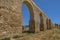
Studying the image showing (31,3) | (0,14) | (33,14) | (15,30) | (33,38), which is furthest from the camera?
(33,14)

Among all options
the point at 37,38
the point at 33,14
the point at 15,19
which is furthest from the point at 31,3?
the point at 37,38

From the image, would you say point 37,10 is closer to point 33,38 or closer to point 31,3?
point 31,3

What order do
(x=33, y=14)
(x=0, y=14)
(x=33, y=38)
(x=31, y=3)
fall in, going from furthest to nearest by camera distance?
(x=33, y=14)
(x=31, y=3)
(x=0, y=14)
(x=33, y=38)

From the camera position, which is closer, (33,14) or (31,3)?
(31,3)

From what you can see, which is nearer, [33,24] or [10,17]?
[10,17]

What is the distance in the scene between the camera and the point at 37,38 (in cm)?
868

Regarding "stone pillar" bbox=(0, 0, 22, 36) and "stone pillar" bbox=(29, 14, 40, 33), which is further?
"stone pillar" bbox=(29, 14, 40, 33)

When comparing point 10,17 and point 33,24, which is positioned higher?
point 10,17

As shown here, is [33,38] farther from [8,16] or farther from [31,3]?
[31,3]

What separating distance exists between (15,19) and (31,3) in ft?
13.3

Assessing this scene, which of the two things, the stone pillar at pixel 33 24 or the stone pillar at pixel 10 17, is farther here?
the stone pillar at pixel 33 24

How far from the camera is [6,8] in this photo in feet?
34.9

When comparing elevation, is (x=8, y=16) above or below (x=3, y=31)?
above

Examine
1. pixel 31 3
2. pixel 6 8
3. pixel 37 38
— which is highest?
pixel 31 3
